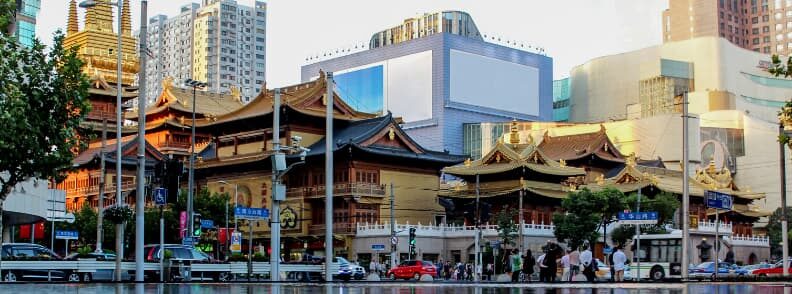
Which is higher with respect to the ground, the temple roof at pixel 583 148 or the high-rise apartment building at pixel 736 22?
the high-rise apartment building at pixel 736 22

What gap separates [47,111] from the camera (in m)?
28.9

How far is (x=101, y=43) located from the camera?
385ft

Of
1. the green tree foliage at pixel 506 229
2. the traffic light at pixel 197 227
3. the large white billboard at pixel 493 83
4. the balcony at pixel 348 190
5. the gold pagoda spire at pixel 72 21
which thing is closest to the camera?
the traffic light at pixel 197 227

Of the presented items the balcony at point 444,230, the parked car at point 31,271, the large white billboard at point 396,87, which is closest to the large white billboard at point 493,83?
the large white billboard at point 396,87

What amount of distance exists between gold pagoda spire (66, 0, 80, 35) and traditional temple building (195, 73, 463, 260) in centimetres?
3968

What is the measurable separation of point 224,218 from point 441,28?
76.6m

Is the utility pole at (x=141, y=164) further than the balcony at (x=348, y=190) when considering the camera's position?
No

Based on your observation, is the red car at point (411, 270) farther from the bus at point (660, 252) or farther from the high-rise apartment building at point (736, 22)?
the high-rise apartment building at point (736, 22)

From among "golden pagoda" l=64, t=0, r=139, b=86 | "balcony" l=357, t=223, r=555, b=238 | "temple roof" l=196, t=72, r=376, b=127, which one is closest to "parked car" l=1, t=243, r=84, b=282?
"balcony" l=357, t=223, r=555, b=238

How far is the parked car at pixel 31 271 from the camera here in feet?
143

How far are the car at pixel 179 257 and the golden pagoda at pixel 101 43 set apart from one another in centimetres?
6489

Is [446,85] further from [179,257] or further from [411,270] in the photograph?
[179,257]

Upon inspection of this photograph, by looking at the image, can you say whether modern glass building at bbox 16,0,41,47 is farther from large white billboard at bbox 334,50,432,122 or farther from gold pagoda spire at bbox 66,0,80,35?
large white billboard at bbox 334,50,432,122

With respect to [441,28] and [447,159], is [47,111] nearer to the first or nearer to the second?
[447,159]
